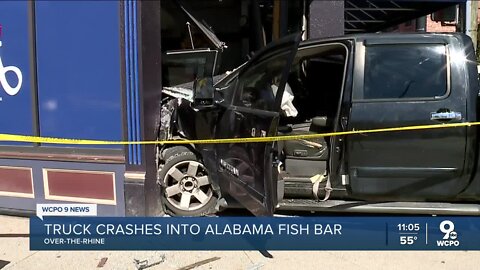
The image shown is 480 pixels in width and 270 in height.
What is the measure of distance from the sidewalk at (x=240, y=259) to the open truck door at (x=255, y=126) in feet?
1.83

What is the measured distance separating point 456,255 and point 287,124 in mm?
2069

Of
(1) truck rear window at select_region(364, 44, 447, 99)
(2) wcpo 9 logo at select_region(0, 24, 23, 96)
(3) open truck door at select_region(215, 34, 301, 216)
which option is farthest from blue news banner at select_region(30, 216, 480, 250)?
(2) wcpo 9 logo at select_region(0, 24, 23, 96)

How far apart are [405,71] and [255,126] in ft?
4.70

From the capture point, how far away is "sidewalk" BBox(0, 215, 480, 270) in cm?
→ 423

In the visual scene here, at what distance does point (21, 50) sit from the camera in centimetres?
536

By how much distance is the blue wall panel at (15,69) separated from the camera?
211 inches

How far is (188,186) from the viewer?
5.32 meters

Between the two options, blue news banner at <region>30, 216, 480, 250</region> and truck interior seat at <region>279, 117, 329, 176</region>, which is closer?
blue news banner at <region>30, 216, 480, 250</region>

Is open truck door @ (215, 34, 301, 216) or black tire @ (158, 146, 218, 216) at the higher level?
open truck door @ (215, 34, 301, 216)

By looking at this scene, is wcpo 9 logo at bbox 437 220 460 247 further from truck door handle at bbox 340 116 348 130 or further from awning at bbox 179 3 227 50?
awning at bbox 179 3 227 50

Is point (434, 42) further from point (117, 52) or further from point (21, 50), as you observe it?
point (21, 50)

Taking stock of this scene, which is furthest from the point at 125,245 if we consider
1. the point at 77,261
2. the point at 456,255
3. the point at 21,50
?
the point at 456,255

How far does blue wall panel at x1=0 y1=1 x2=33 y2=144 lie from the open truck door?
2200 mm

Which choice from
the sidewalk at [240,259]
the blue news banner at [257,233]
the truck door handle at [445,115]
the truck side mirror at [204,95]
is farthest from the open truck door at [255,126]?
the truck door handle at [445,115]
